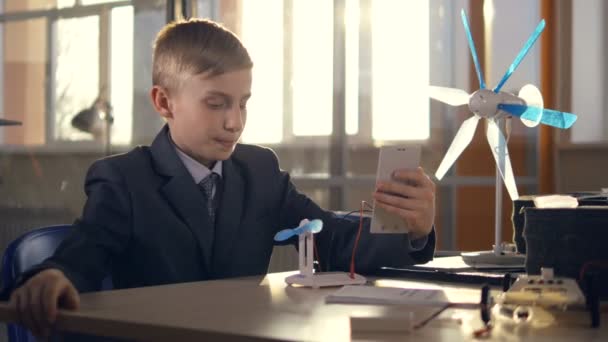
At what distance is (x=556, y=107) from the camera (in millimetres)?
3986

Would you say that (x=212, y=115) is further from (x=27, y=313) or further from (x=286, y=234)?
(x=27, y=313)

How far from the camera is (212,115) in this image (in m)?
1.66

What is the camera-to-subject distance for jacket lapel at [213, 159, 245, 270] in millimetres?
1632

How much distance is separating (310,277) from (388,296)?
25cm

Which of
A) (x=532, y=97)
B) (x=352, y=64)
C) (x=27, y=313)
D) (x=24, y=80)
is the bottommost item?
(x=27, y=313)

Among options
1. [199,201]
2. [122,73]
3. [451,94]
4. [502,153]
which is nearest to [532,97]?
[502,153]

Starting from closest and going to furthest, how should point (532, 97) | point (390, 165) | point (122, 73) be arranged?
1. point (390, 165)
2. point (532, 97)
3. point (122, 73)

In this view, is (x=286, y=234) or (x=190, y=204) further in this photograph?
(x=190, y=204)

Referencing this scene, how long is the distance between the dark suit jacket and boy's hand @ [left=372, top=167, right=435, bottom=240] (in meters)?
0.16

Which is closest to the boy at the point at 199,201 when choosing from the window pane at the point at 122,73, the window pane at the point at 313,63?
the window pane at the point at 122,73

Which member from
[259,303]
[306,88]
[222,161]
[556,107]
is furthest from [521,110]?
[306,88]

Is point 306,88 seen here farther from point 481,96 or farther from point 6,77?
point 481,96

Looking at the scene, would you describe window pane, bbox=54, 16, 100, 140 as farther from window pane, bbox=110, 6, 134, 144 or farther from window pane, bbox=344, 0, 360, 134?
window pane, bbox=344, 0, 360, 134

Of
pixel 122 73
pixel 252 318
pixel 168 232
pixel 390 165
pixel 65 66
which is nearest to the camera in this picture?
pixel 252 318
